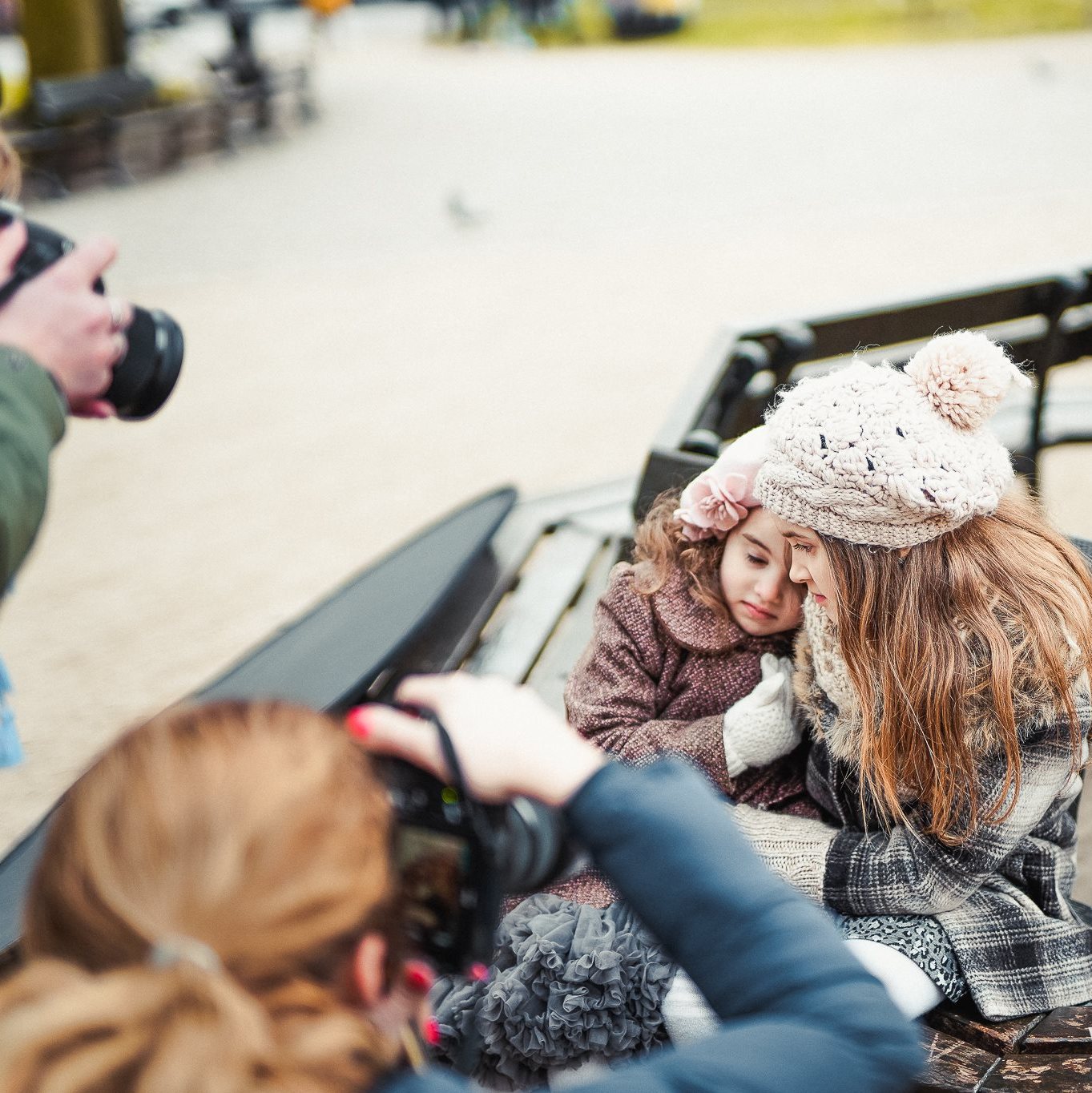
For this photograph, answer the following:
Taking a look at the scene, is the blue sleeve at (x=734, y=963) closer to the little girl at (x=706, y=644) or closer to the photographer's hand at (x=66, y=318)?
the photographer's hand at (x=66, y=318)

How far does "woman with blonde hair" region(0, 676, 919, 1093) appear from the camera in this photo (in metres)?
0.89

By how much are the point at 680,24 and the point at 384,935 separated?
20.6 metres

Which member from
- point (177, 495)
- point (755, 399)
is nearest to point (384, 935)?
point (755, 399)

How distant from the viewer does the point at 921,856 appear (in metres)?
1.95

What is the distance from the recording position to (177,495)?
5230mm

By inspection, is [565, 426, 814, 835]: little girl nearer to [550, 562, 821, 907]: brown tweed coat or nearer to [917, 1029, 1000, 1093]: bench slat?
[550, 562, 821, 907]: brown tweed coat

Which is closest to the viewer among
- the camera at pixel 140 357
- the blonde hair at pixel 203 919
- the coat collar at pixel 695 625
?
the blonde hair at pixel 203 919

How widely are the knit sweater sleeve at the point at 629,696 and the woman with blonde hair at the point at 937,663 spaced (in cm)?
24

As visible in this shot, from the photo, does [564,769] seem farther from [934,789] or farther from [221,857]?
[934,789]

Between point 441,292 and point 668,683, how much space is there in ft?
18.3

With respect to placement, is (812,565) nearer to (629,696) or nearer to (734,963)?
(629,696)

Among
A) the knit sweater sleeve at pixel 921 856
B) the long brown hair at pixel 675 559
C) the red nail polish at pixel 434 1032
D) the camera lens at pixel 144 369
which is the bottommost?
the red nail polish at pixel 434 1032

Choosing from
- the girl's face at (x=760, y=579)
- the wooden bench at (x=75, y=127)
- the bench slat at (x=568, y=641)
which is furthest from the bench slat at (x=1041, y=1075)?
the wooden bench at (x=75, y=127)

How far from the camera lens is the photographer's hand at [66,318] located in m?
1.58
